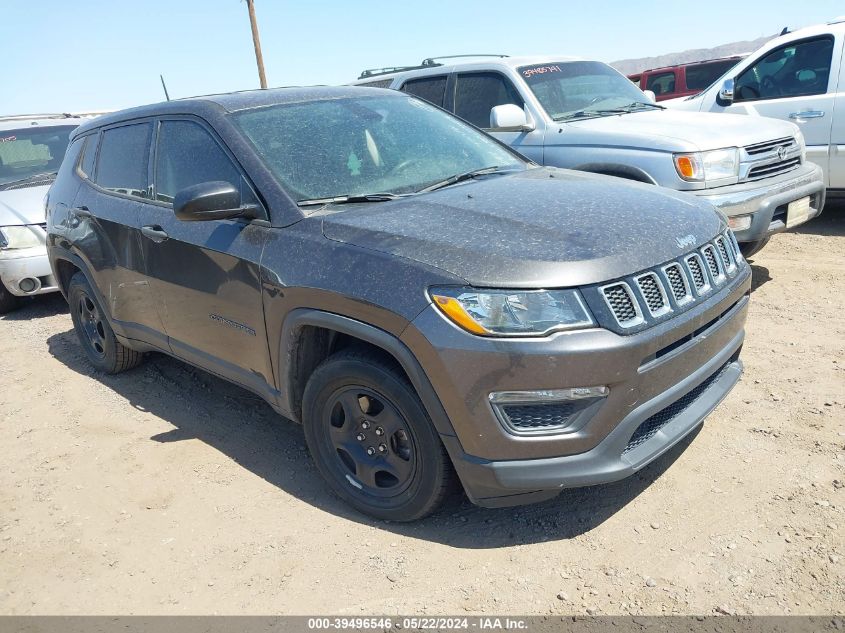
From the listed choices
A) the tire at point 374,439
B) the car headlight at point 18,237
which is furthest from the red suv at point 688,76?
the tire at point 374,439

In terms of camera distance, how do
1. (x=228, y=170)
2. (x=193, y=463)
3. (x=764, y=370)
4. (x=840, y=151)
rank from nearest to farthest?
(x=228, y=170)
(x=193, y=463)
(x=764, y=370)
(x=840, y=151)

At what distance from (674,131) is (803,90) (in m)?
2.78

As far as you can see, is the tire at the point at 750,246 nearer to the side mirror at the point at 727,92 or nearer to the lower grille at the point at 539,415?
the side mirror at the point at 727,92

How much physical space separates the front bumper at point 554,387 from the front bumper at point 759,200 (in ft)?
8.45

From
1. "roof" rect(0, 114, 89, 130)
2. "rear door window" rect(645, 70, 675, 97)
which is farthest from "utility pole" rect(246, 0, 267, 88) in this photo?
"roof" rect(0, 114, 89, 130)

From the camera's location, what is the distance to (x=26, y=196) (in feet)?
22.9

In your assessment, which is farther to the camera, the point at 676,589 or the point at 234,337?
the point at 234,337

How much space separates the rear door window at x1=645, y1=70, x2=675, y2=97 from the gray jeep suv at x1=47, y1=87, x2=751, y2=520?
12915 mm

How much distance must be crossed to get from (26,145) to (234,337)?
620 centimetres

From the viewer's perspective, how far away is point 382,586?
2709mm

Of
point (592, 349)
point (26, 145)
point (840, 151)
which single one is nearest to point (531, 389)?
point (592, 349)

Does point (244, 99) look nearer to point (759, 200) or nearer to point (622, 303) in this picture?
point (622, 303)

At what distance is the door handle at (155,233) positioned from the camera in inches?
148

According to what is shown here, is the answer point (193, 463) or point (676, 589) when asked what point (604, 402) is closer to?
point (676, 589)
